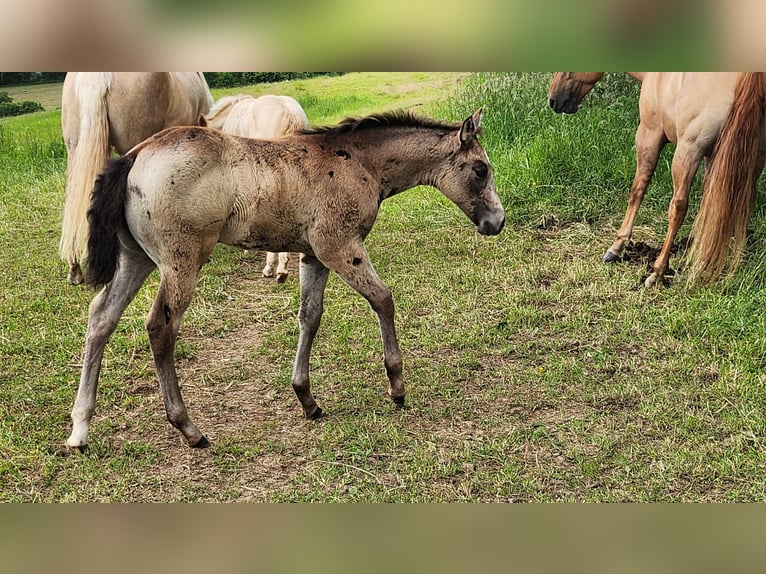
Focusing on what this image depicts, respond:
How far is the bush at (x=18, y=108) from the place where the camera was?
451 cm

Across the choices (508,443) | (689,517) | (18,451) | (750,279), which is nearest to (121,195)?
(18,451)

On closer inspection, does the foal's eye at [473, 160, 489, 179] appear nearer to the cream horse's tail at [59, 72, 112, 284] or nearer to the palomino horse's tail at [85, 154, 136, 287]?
the palomino horse's tail at [85, 154, 136, 287]

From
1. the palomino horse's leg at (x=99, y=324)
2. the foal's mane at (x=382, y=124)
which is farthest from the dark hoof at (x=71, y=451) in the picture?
the foal's mane at (x=382, y=124)

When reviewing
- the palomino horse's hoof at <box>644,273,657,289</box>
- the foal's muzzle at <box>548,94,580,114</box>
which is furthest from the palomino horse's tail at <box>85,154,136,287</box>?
the foal's muzzle at <box>548,94,580,114</box>

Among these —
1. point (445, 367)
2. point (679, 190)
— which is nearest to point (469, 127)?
point (445, 367)

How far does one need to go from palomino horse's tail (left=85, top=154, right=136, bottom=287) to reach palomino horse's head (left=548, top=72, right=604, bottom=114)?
14.8 feet

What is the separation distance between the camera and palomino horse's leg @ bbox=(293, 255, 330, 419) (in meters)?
4.21

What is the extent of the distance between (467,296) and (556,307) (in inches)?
27.4

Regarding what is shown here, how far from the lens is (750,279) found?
217 inches

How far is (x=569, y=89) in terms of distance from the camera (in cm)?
689

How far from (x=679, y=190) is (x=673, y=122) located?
554 mm

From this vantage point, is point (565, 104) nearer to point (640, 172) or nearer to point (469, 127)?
point (640, 172)

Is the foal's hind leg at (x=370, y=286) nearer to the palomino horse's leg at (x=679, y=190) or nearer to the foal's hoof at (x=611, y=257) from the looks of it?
the palomino horse's leg at (x=679, y=190)

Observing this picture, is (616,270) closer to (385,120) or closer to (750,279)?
(750,279)
